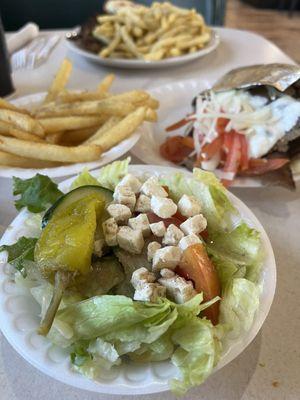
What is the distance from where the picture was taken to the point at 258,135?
142cm

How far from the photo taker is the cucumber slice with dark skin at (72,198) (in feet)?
3.09

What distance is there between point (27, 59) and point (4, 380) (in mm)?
1674

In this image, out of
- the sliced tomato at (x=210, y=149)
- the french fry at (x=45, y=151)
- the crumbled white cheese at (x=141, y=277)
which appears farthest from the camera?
the sliced tomato at (x=210, y=149)

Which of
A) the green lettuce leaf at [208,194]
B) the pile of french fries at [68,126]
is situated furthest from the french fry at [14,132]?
the green lettuce leaf at [208,194]

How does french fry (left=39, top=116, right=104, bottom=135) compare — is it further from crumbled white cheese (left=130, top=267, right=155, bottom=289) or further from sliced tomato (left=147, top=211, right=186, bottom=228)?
crumbled white cheese (left=130, top=267, right=155, bottom=289)

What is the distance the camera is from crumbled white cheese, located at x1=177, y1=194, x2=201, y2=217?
3.10 feet

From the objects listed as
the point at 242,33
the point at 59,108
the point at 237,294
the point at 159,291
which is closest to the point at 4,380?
the point at 159,291

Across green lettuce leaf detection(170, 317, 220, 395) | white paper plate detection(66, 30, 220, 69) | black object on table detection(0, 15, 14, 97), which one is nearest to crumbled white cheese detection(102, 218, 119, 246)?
green lettuce leaf detection(170, 317, 220, 395)

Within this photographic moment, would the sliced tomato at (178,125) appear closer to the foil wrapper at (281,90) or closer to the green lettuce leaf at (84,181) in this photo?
the foil wrapper at (281,90)

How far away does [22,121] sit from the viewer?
1.27 meters

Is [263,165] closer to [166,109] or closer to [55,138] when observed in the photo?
[166,109]

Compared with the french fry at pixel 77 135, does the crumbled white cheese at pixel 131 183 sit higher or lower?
higher

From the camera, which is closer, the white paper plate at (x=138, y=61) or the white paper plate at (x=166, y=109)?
the white paper plate at (x=166, y=109)

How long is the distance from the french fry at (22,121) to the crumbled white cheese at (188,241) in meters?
0.67
